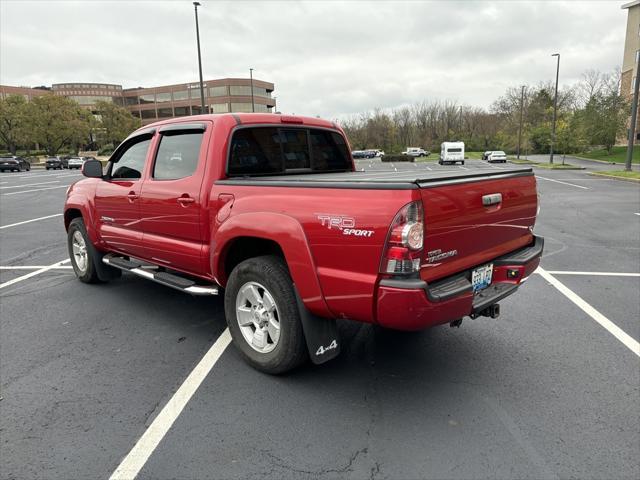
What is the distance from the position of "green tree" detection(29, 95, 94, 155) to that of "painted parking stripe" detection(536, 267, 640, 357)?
70551mm

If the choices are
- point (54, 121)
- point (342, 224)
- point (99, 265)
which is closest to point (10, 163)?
point (54, 121)

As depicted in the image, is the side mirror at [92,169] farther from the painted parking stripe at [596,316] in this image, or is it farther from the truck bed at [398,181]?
the painted parking stripe at [596,316]

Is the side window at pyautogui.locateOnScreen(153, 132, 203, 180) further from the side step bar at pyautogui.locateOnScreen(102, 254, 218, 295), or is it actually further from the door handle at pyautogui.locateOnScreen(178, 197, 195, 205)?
the side step bar at pyautogui.locateOnScreen(102, 254, 218, 295)

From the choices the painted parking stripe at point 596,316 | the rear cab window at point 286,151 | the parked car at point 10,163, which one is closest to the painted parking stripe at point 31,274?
the rear cab window at point 286,151

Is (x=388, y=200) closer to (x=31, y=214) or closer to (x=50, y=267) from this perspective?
(x=50, y=267)

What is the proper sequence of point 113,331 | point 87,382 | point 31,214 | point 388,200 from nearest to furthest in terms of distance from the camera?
point 388,200, point 87,382, point 113,331, point 31,214

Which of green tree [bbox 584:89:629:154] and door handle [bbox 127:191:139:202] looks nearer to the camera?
door handle [bbox 127:191:139:202]

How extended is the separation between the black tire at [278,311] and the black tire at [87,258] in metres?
2.99

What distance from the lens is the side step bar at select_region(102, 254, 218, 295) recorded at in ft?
12.7

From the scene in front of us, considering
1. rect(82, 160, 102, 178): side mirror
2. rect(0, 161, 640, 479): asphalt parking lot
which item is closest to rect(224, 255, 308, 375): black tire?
rect(0, 161, 640, 479): asphalt parking lot

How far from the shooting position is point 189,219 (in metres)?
3.88

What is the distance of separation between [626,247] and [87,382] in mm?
8317

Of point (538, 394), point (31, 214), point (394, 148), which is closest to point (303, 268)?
point (538, 394)

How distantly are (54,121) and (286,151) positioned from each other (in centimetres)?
6999
